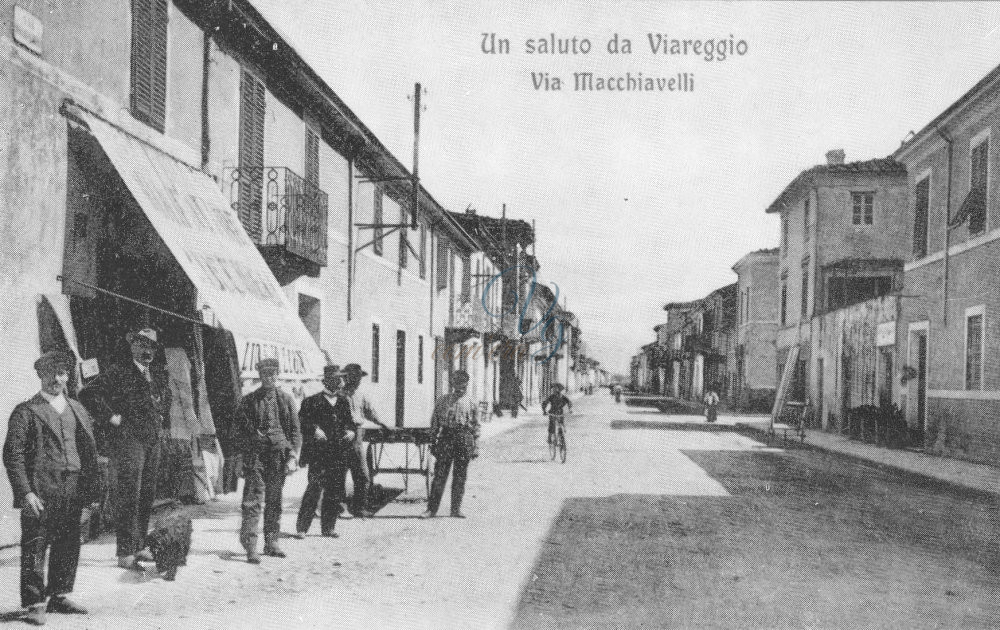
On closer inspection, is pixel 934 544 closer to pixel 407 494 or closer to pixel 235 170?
pixel 407 494

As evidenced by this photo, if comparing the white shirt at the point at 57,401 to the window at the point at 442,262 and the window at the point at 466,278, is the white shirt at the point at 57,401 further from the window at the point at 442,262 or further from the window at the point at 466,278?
the window at the point at 466,278

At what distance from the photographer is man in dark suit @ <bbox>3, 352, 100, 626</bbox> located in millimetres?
4980

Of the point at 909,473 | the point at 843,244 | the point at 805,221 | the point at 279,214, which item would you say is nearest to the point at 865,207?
the point at 843,244

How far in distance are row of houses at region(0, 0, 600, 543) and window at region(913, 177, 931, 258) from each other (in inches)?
464

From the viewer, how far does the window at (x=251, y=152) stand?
444 inches

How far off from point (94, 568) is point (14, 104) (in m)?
3.40

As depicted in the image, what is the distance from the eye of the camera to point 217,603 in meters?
5.56

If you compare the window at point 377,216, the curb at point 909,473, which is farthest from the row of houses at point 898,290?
the window at point 377,216

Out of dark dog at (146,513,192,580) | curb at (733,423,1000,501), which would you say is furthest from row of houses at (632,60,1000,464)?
dark dog at (146,513,192,580)

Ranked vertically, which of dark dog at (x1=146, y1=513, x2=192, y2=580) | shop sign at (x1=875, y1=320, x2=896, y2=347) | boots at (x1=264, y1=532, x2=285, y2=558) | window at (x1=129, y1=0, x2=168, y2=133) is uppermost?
window at (x1=129, y1=0, x2=168, y2=133)

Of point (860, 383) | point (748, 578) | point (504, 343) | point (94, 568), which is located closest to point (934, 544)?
point (748, 578)

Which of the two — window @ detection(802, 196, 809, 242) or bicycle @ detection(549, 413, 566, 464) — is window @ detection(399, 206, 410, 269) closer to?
bicycle @ detection(549, 413, 566, 464)

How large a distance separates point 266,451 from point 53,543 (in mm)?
2052

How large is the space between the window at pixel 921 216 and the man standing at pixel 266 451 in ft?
53.0
